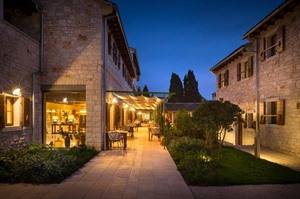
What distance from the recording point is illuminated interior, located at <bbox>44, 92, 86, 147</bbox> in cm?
1188

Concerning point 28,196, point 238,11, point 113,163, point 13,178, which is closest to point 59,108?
point 113,163

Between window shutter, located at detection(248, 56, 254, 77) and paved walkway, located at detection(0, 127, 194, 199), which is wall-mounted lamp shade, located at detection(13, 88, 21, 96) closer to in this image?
paved walkway, located at detection(0, 127, 194, 199)

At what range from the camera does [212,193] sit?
18.7ft

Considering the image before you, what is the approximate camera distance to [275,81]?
12195mm

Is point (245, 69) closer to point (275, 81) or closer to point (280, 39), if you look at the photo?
point (275, 81)

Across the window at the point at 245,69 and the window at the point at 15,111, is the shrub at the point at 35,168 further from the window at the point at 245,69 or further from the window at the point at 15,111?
the window at the point at 245,69

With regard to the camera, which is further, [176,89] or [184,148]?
[176,89]

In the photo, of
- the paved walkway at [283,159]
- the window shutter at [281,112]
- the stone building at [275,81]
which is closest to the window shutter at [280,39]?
the stone building at [275,81]

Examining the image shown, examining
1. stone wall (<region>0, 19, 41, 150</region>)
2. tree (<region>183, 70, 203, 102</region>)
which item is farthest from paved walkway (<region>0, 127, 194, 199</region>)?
tree (<region>183, 70, 203, 102</region>)

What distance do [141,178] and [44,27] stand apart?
812 cm

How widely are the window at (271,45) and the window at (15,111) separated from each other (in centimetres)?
1107

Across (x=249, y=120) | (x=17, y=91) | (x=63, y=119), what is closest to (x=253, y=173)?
(x=17, y=91)

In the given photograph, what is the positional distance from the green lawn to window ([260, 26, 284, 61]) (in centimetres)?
559

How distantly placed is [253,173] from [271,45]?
8.00 metres
